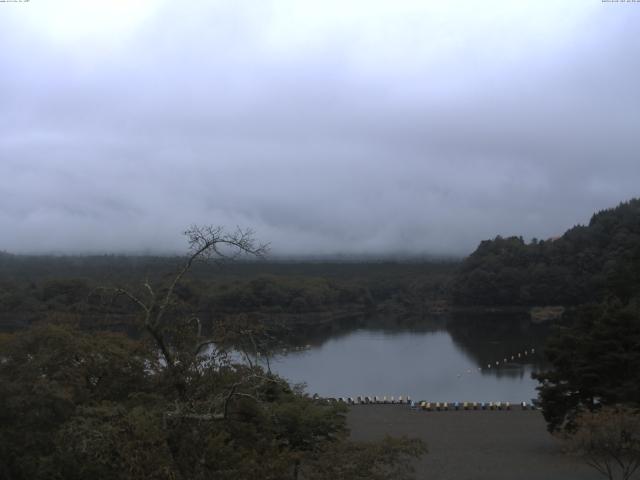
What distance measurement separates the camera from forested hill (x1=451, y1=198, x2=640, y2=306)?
67.5m

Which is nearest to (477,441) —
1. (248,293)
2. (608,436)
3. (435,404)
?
(435,404)

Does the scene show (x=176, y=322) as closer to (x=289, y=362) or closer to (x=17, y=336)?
(x=17, y=336)

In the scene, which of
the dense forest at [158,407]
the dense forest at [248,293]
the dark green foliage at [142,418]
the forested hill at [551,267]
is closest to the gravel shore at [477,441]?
the dark green foliage at [142,418]

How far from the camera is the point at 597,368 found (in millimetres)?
15133

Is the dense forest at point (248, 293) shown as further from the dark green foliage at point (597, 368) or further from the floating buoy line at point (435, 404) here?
the dark green foliage at point (597, 368)

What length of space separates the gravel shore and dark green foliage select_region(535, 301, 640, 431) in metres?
0.99

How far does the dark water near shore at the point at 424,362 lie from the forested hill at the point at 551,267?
38.8 ft

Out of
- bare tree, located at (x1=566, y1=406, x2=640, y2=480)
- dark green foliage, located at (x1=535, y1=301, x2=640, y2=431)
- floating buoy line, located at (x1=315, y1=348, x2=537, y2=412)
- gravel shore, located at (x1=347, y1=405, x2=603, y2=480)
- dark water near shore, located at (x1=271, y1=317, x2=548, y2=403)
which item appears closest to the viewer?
bare tree, located at (x1=566, y1=406, x2=640, y2=480)

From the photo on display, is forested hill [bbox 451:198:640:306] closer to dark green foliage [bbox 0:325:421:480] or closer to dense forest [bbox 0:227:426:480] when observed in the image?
dark green foliage [bbox 0:325:421:480]

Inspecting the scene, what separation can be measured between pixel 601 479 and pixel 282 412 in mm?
6248

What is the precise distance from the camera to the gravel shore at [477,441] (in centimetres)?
1411

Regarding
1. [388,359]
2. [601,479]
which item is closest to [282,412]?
[601,479]

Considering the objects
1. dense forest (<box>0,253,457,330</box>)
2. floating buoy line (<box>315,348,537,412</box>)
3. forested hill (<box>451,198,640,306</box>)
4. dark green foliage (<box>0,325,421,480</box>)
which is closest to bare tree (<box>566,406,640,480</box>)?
dark green foliage (<box>0,325,421,480</box>)

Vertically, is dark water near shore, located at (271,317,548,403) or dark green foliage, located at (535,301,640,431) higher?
dark green foliage, located at (535,301,640,431)
